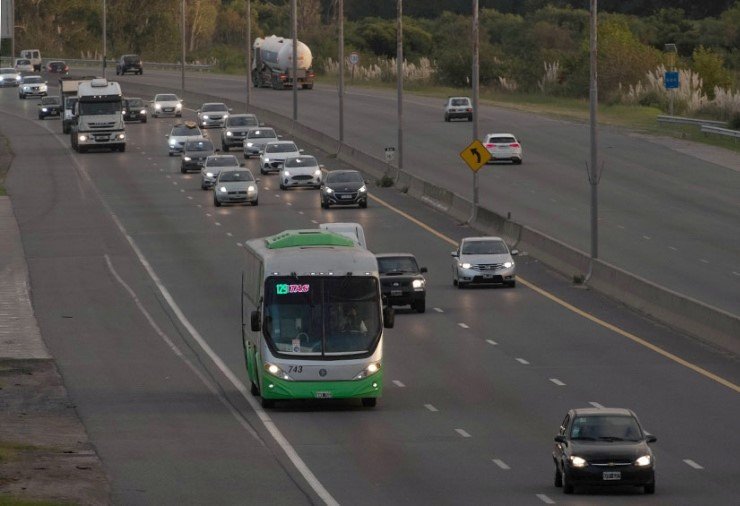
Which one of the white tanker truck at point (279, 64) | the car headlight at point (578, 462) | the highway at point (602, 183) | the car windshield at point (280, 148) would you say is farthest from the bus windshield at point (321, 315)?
the white tanker truck at point (279, 64)

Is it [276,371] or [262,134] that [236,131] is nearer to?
[262,134]

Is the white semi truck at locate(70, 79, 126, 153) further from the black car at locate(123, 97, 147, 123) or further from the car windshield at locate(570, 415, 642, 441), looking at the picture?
the car windshield at locate(570, 415, 642, 441)

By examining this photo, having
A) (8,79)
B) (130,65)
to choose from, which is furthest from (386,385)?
(130,65)

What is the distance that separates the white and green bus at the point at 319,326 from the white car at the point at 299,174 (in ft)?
142

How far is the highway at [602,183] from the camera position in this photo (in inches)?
2044

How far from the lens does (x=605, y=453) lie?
70.3 feet

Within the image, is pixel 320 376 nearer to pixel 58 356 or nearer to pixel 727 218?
pixel 58 356

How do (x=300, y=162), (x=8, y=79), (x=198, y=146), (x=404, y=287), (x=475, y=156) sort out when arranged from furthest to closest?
1. (x=8, y=79)
2. (x=198, y=146)
3. (x=300, y=162)
4. (x=475, y=156)
5. (x=404, y=287)

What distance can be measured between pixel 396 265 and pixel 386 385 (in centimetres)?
1181

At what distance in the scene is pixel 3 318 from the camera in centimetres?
Answer: 4244

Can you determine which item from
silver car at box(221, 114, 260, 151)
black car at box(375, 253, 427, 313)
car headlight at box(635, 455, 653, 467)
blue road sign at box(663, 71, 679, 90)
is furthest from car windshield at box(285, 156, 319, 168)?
car headlight at box(635, 455, 653, 467)

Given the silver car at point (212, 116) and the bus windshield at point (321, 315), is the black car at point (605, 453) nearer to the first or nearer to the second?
the bus windshield at point (321, 315)

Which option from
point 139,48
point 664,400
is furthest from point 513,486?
point 139,48

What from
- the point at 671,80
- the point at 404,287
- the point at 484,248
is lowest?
the point at 404,287
